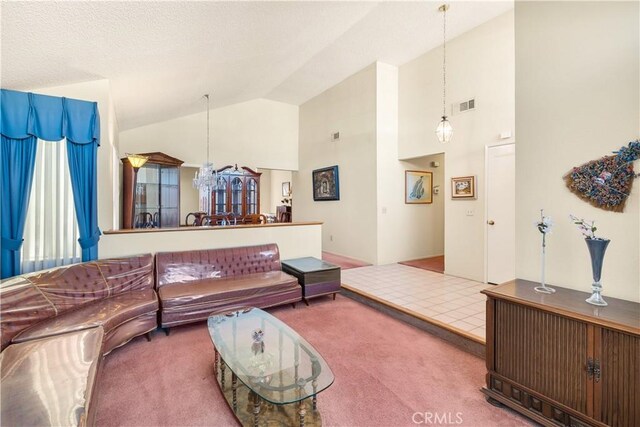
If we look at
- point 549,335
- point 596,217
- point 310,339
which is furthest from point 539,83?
point 310,339

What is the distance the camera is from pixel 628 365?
1395 millimetres

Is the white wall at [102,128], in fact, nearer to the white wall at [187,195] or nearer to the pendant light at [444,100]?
the pendant light at [444,100]

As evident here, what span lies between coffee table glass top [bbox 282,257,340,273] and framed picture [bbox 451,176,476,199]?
2335 mm

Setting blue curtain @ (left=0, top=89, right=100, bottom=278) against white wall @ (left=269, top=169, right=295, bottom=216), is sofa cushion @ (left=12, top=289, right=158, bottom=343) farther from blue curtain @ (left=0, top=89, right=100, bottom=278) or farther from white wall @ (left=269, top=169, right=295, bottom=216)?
white wall @ (left=269, top=169, right=295, bottom=216)

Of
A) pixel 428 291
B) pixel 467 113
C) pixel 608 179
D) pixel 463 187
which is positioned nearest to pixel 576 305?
pixel 608 179

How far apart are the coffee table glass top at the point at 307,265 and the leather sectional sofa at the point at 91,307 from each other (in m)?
0.21

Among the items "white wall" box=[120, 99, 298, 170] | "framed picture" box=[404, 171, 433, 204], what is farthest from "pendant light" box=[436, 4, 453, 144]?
"white wall" box=[120, 99, 298, 170]

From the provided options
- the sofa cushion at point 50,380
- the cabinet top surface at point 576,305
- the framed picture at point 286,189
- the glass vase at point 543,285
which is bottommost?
the sofa cushion at point 50,380

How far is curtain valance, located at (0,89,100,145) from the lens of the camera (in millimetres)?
2475

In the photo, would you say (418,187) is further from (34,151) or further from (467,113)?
(34,151)

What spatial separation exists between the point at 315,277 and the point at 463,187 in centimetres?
272

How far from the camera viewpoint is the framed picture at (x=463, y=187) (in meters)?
4.30

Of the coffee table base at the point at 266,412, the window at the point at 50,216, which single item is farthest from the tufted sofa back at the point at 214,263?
the coffee table base at the point at 266,412

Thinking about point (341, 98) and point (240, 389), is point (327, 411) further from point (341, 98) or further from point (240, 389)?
point (341, 98)
